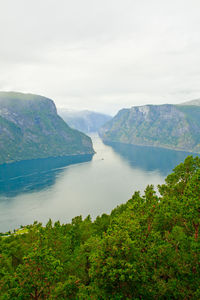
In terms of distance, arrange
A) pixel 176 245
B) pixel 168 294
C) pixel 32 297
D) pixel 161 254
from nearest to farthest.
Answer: pixel 32 297 < pixel 168 294 < pixel 161 254 < pixel 176 245

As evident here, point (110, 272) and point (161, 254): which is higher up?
point (110, 272)

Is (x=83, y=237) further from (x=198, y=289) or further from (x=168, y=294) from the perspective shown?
(x=198, y=289)

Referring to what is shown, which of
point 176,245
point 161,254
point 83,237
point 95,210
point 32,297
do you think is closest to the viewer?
point 32,297

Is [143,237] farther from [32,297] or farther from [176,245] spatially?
[32,297]

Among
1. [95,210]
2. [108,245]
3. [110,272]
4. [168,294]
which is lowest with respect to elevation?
[95,210]

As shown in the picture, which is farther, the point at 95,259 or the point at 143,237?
the point at 143,237

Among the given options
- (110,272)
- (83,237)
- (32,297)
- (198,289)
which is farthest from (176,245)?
(83,237)

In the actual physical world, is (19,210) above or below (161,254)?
below

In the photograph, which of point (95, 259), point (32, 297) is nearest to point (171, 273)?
point (95, 259)

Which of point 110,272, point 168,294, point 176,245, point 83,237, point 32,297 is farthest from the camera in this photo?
point 83,237
